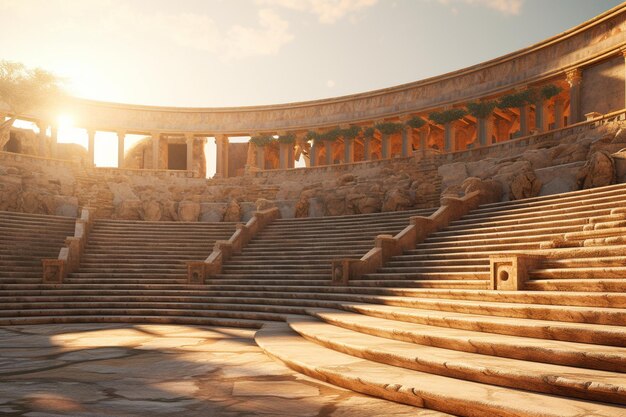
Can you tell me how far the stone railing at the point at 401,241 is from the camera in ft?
50.4

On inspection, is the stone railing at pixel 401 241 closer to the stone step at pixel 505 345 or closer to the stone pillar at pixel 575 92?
the stone step at pixel 505 345

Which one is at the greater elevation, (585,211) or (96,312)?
(585,211)

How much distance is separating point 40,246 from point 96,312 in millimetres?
7046

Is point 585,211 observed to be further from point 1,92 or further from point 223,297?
point 1,92

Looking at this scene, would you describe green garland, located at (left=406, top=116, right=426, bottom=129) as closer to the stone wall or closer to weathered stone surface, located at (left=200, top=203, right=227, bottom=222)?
the stone wall

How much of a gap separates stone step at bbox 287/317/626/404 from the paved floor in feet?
2.70

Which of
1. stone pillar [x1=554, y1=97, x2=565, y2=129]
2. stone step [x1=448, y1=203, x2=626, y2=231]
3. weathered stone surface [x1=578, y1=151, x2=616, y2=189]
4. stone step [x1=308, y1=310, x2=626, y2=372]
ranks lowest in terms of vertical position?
stone step [x1=308, y1=310, x2=626, y2=372]

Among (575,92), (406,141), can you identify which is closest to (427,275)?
(575,92)

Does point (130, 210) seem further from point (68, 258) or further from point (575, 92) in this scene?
point (575, 92)

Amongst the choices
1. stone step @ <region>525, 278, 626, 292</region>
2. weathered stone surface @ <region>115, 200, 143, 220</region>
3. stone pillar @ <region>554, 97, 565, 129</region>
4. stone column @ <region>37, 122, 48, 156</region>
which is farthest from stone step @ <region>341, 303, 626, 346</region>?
stone column @ <region>37, 122, 48, 156</region>

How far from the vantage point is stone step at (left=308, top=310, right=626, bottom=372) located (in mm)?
5562

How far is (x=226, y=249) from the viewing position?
20.1 metres

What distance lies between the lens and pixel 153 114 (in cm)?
4978

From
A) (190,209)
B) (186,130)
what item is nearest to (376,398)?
(190,209)
